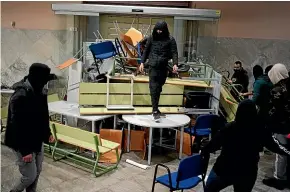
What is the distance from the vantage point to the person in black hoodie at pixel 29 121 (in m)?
3.45

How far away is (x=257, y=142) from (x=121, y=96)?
3.21 m

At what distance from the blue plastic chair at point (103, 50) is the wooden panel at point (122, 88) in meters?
0.55

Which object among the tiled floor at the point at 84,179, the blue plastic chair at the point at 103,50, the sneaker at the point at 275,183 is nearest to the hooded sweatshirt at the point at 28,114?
the tiled floor at the point at 84,179

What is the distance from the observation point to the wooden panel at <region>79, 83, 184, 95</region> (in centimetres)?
600

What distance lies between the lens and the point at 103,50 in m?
6.29

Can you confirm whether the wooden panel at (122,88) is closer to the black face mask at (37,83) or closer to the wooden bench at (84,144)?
the wooden bench at (84,144)

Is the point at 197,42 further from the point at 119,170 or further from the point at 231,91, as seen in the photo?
the point at 119,170

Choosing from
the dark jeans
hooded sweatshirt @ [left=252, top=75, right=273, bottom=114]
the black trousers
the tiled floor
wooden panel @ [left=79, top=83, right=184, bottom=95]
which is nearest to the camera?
the dark jeans

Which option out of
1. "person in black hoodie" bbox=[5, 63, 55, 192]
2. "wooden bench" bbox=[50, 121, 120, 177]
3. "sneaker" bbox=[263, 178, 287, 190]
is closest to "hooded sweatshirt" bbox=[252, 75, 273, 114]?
"sneaker" bbox=[263, 178, 287, 190]

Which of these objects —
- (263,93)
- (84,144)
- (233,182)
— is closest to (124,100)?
(84,144)

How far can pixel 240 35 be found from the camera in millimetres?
7941

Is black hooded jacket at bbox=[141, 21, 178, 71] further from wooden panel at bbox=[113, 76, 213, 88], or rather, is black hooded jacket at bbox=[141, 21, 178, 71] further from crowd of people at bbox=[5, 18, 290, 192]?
crowd of people at bbox=[5, 18, 290, 192]

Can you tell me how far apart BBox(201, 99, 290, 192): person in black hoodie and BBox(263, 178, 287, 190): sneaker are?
164 centimetres

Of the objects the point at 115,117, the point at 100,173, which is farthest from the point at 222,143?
the point at 115,117
